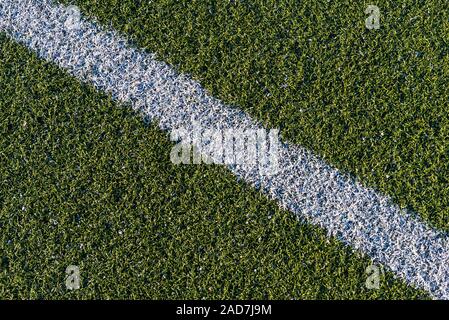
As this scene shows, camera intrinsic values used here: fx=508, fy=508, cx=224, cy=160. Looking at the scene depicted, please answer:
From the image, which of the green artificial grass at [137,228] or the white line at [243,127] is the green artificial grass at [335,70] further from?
the green artificial grass at [137,228]

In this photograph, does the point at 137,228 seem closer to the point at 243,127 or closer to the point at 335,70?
the point at 243,127

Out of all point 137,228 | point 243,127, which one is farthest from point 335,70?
point 137,228

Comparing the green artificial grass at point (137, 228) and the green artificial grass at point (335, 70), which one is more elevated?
the green artificial grass at point (335, 70)

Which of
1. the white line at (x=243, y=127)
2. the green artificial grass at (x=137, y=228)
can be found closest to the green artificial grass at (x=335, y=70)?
the white line at (x=243, y=127)

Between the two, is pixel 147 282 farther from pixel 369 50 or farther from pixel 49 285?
pixel 369 50
